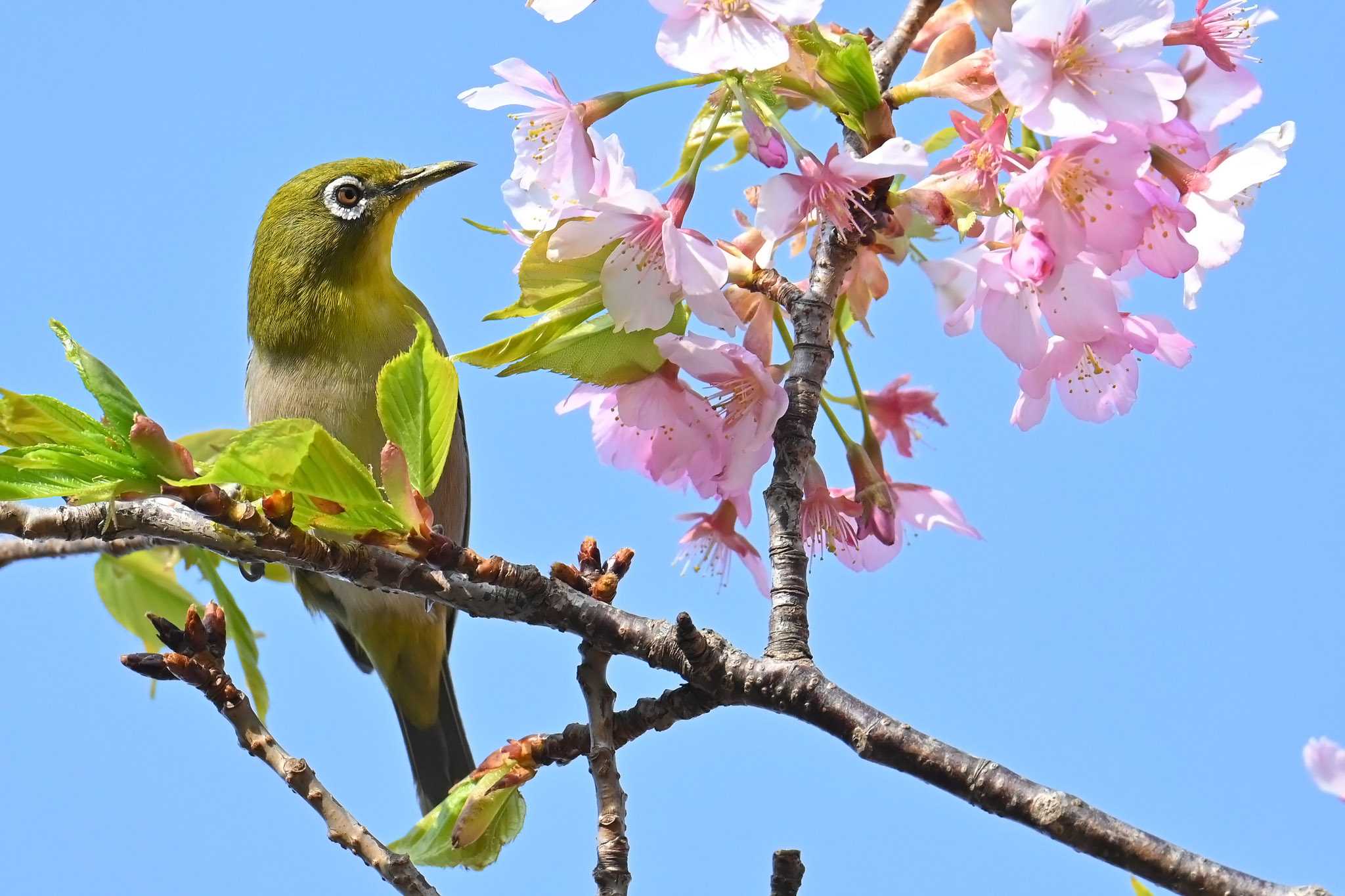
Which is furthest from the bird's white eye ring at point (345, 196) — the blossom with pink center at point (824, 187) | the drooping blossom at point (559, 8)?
the blossom with pink center at point (824, 187)

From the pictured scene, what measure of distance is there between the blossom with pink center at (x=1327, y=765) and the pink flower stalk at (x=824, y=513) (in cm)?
109

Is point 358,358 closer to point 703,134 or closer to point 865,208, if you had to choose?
point 703,134

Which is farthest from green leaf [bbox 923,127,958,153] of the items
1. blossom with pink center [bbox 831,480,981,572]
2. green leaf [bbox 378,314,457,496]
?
green leaf [bbox 378,314,457,496]

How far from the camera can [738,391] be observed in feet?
9.04

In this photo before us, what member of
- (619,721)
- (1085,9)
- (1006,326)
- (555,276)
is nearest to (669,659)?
(619,721)

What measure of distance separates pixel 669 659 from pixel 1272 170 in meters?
1.67

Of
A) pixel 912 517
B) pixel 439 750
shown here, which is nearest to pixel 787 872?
pixel 912 517

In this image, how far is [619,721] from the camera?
8.36 feet

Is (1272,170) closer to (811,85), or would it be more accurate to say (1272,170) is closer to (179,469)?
(811,85)

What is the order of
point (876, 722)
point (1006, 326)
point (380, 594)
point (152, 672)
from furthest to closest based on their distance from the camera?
point (380, 594) → point (1006, 326) → point (152, 672) → point (876, 722)

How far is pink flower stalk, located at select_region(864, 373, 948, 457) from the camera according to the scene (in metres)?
3.52

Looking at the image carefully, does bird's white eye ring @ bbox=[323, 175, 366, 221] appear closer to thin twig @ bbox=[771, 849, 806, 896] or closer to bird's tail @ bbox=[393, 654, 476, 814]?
bird's tail @ bbox=[393, 654, 476, 814]

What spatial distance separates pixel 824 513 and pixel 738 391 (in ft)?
1.73

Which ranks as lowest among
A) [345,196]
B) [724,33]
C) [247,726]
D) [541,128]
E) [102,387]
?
[247,726]
